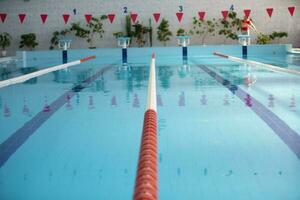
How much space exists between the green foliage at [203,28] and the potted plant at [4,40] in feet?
19.3

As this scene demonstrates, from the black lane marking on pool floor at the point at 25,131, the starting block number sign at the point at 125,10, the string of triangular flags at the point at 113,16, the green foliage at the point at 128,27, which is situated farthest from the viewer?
the starting block number sign at the point at 125,10

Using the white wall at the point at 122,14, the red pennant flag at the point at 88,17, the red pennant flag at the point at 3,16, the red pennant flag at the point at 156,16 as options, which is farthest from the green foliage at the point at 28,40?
the red pennant flag at the point at 156,16

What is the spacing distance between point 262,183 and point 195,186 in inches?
12.2

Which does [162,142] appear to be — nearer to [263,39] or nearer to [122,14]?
[263,39]

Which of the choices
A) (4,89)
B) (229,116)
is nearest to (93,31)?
(4,89)

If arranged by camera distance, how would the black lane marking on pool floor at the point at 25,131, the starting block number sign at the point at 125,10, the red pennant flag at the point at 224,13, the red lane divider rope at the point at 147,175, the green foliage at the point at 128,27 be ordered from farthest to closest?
the starting block number sign at the point at 125,10 → the green foliage at the point at 128,27 → the red pennant flag at the point at 224,13 → the black lane marking on pool floor at the point at 25,131 → the red lane divider rope at the point at 147,175

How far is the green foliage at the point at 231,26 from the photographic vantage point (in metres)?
15.4

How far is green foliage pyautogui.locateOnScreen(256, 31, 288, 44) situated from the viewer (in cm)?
1524

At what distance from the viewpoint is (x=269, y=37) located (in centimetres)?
1559

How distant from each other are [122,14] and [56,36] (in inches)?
89.0

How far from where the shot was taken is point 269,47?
14156mm

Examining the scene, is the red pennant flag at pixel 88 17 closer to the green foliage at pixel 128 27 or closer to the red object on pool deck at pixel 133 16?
the green foliage at pixel 128 27

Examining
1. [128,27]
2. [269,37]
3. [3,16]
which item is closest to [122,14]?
[128,27]

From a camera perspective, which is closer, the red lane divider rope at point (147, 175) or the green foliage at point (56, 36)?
the red lane divider rope at point (147, 175)
